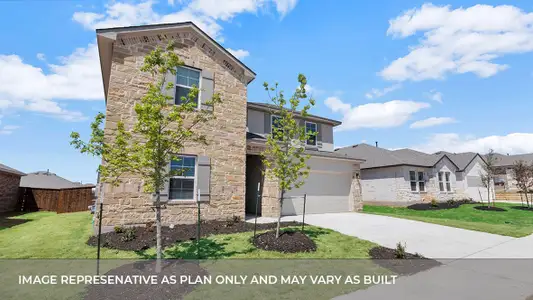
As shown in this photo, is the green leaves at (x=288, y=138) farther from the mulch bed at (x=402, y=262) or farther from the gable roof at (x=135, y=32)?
the gable roof at (x=135, y=32)

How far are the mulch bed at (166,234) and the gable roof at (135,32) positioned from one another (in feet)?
22.1

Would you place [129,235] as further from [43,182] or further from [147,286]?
[43,182]

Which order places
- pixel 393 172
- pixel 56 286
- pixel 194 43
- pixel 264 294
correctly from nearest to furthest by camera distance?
pixel 264 294, pixel 56 286, pixel 194 43, pixel 393 172

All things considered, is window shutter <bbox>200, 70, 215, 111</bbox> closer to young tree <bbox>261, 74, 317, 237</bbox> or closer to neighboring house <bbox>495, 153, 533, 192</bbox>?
young tree <bbox>261, 74, 317, 237</bbox>

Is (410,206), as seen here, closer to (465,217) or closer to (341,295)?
(465,217)

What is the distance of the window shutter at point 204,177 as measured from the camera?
967 centimetres

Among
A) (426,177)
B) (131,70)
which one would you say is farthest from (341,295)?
(426,177)

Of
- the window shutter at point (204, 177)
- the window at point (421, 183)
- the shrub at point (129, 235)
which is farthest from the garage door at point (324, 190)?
the window at point (421, 183)

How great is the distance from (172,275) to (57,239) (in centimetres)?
546

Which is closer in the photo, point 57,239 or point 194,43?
point 57,239

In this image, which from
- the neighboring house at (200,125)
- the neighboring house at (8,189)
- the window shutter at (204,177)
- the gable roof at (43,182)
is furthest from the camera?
the gable roof at (43,182)

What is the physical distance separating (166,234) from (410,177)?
67.1 feet

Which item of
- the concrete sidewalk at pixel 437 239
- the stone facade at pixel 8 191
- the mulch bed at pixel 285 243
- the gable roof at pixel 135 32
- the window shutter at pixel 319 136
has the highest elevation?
the gable roof at pixel 135 32

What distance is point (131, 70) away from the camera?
924cm
